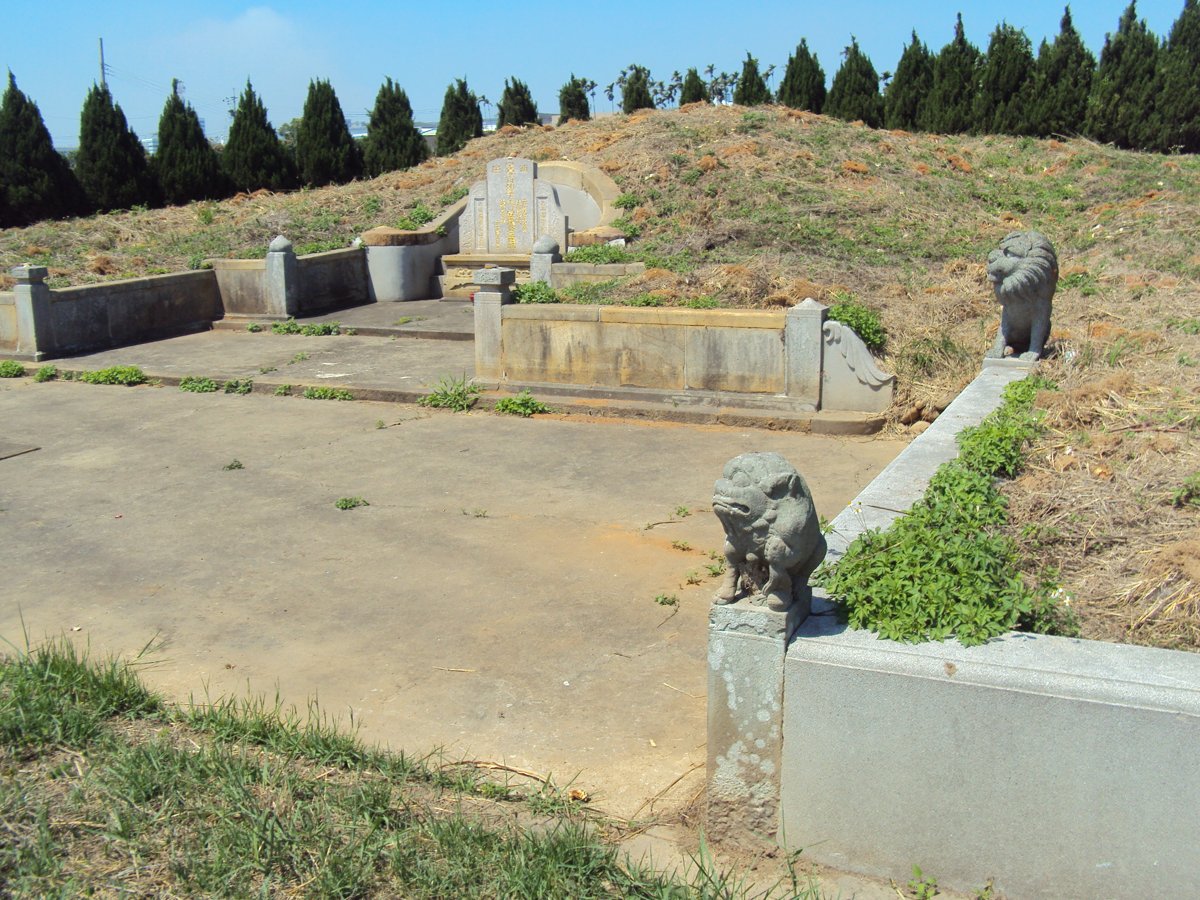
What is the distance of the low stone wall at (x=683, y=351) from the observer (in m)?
10.3

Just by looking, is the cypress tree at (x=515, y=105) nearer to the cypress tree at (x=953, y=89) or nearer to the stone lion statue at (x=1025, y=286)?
the cypress tree at (x=953, y=89)

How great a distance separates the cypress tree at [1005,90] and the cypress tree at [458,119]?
13.8 meters

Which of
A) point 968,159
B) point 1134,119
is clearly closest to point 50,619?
point 968,159

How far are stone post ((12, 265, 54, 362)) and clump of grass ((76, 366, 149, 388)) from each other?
1.24 metres

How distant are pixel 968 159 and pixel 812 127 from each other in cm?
361

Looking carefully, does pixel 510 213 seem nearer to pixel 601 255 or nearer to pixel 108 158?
pixel 601 255

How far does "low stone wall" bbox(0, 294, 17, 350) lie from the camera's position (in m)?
13.9

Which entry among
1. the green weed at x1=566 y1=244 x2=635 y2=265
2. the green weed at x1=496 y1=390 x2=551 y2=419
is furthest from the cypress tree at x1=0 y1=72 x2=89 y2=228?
the green weed at x1=496 y1=390 x2=551 y2=419

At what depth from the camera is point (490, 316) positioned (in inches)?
457

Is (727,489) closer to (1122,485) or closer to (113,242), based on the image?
(1122,485)

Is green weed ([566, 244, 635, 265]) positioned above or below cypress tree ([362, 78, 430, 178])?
below

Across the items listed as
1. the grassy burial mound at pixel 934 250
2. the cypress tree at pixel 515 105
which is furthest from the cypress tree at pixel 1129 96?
the cypress tree at pixel 515 105

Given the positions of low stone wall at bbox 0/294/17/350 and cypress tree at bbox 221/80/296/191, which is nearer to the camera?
low stone wall at bbox 0/294/17/350

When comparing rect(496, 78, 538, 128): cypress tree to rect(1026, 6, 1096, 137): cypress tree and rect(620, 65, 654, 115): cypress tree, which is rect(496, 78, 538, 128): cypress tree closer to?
rect(620, 65, 654, 115): cypress tree
